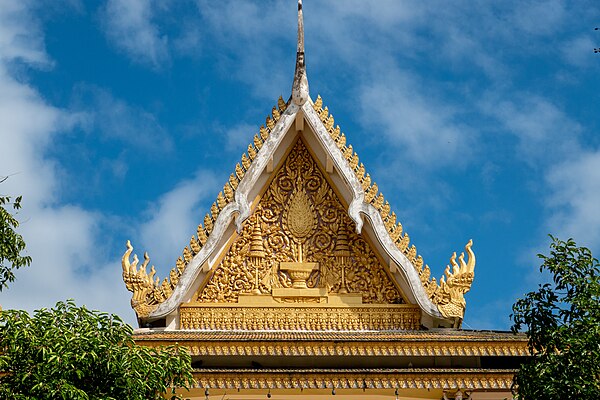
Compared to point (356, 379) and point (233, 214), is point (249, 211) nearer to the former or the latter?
point (233, 214)

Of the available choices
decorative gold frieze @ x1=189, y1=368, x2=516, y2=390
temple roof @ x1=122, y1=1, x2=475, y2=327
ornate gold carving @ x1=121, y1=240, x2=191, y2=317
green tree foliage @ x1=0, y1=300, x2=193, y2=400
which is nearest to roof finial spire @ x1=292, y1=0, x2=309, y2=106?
temple roof @ x1=122, y1=1, x2=475, y2=327

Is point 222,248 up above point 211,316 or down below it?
above

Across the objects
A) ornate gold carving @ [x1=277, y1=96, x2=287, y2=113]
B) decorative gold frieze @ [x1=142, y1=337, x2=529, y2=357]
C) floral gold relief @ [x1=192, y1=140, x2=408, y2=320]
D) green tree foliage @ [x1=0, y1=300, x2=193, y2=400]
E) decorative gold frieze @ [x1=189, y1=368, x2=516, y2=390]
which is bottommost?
green tree foliage @ [x1=0, y1=300, x2=193, y2=400]

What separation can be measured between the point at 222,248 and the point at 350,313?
69.0 inches

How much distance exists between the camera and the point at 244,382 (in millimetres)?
11242

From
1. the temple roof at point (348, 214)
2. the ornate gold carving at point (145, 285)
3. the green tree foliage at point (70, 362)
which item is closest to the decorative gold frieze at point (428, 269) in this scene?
the temple roof at point (348, 214)

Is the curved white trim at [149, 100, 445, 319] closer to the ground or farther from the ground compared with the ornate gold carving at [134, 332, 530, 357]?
farther from the ground

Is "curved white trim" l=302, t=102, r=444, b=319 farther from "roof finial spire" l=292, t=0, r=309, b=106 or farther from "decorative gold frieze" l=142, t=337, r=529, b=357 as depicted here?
"decorative gold frieze" l=142, t=337, r=529, b=357

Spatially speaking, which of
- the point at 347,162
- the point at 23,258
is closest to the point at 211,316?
the point at 347,162

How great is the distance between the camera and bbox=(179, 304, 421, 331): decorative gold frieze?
491 inches

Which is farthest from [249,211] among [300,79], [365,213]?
[300,79]

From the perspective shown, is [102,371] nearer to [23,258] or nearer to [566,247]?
[23,258]

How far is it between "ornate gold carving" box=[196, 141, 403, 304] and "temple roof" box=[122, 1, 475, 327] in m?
0.19

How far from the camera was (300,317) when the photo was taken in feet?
41.1
